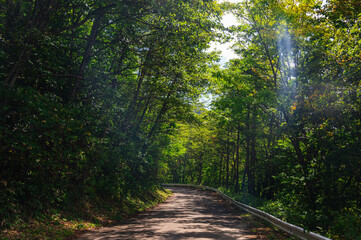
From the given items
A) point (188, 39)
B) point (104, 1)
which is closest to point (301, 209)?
point (188, 39)

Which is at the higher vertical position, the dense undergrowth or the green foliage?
the green foliage

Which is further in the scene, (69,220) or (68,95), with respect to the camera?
(68,95)

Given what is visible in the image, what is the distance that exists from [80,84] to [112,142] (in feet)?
11.0

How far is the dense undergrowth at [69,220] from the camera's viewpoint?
6.49 metres

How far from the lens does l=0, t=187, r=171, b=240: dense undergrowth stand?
6.49m

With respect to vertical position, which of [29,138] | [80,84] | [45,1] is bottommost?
[29,138]

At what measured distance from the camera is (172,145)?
32969 mm

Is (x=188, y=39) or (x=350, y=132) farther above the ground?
(x=188, y=39)

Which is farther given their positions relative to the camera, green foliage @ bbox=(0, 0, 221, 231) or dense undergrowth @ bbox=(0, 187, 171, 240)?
green foliage @ bbox=(0, 0, 221, 231)

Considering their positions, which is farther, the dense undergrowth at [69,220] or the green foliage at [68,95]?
the green foliage at [68,95]

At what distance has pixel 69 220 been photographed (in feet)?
29.1

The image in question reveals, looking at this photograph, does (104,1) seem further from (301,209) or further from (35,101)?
(301,209)

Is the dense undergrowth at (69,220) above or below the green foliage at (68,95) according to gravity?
below

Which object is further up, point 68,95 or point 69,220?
point 68,95
